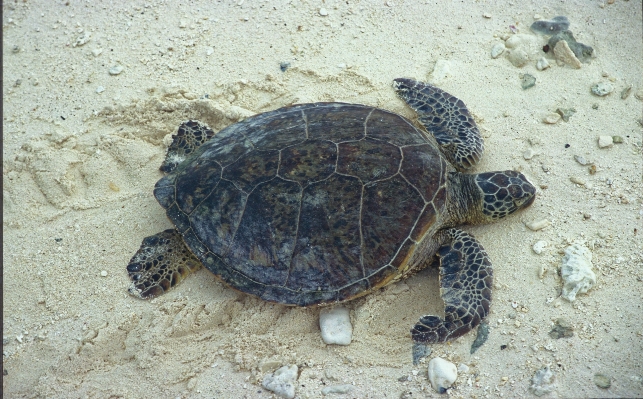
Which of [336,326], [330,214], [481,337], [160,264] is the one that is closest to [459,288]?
[481,337]

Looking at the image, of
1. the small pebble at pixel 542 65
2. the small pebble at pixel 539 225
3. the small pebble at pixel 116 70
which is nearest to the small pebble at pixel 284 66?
the small pebble at pixel 116 70

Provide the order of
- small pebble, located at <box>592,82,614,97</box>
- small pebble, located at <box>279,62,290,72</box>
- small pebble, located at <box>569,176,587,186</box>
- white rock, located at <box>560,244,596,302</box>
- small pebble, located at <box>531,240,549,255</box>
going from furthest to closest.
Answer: small pebble, located at <box>279,62,290,72</box>, small pebble, located at <box>592,82,614,97</box>, small pebble, located at <box>569,176,587,186</box>, small pebble, located at <box>531,240,549,255</box>, white rock, located at <box>560,244,596,302</box>

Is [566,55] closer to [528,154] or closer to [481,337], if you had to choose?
[528,154]

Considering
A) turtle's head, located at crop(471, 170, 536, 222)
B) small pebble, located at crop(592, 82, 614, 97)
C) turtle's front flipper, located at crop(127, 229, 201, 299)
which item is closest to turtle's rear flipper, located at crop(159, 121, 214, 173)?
turtle's front flipper, located at crop(127, 229, 201, 299)

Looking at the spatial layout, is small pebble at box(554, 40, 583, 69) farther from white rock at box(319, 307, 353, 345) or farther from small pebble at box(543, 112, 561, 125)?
white rock at box(319, 307, 353, 345)

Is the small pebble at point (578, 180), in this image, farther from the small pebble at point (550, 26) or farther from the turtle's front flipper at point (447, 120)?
the small pebble at point (550, 26)

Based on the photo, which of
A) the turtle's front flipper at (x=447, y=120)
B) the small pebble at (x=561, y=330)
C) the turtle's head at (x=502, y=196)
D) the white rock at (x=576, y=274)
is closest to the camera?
the small pebble at (x=561, y=330)

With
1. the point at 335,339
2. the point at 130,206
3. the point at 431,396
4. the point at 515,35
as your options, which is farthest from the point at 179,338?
the point at 515,35
